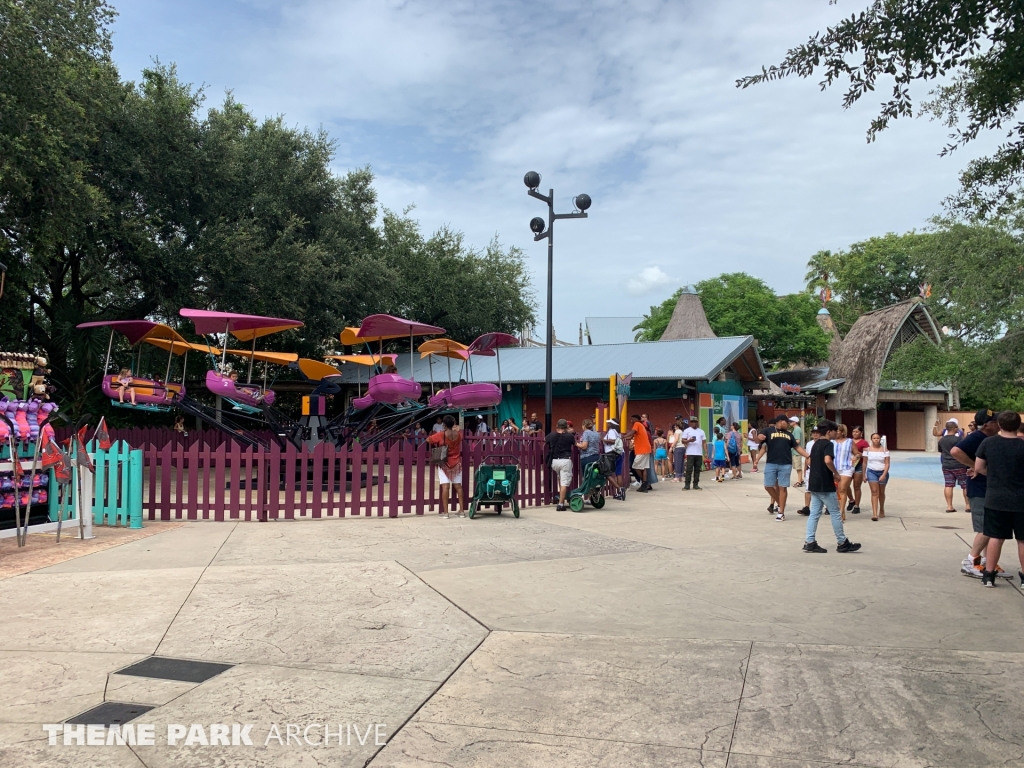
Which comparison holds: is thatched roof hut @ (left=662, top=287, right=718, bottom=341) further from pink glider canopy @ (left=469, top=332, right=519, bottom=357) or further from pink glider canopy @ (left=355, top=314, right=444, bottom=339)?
pink glider canopy @ (left=355, top=314, right=444, bottom=339)

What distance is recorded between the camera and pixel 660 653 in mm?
5184

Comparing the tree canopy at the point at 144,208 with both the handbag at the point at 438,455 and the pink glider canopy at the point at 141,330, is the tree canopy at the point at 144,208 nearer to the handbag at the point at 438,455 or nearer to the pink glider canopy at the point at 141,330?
the pink glider canopy at the point at 141,330

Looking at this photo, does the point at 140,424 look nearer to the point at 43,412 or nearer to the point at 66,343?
the point at 66,343

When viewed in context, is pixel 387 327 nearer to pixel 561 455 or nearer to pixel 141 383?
pixel 561 455

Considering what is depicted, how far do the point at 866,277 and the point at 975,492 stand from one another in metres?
49.9

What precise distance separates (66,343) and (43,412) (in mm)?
11452

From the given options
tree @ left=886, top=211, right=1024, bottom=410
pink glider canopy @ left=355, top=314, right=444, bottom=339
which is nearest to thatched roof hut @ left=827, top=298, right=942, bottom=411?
tree @ left=886, top=211, right=1024, bottom=410

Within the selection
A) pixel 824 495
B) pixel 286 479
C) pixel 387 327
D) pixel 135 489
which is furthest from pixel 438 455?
pixel 824 495

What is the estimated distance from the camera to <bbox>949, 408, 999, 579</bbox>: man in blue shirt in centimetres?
775

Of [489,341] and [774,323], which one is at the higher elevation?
[774,323]

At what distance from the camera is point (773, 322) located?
4244 cm

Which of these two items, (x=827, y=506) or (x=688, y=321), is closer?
(x=827, y=506)

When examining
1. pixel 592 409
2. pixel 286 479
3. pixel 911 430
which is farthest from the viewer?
pixel 911 430

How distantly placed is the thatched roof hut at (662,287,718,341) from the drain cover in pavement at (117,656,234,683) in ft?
111
